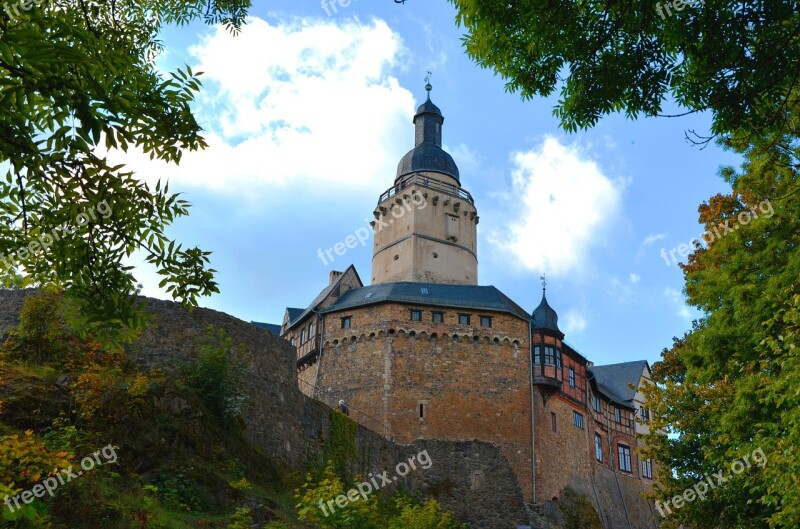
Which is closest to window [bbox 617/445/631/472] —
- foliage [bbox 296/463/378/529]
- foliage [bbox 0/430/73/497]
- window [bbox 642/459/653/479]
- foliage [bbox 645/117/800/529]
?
window [bbox 642/459/653/479]

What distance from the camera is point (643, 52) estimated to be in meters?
8.09

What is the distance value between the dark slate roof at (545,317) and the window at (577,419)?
4835 mm

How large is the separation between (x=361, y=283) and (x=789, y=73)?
40.3 m

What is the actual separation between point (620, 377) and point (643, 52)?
4975 centimetres

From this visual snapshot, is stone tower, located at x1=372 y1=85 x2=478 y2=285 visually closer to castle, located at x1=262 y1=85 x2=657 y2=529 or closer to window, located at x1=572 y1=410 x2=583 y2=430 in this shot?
castle, located at x1=262 y1=85 x2=657 y2=529

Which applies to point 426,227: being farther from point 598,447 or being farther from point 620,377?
point 620,377

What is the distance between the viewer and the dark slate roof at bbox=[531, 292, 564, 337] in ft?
129

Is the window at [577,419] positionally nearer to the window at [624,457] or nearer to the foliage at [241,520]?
the window at [624,457]

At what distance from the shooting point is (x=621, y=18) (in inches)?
297

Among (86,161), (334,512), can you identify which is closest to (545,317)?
(334,512)

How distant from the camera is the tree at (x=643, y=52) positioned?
7.66 metres

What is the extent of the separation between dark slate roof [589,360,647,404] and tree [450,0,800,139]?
1779 inches

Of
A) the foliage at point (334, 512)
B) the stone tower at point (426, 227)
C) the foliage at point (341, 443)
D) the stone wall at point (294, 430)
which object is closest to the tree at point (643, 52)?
the foliage at point (334, 512)

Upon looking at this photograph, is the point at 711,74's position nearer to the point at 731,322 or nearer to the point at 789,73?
the point at 789,73
